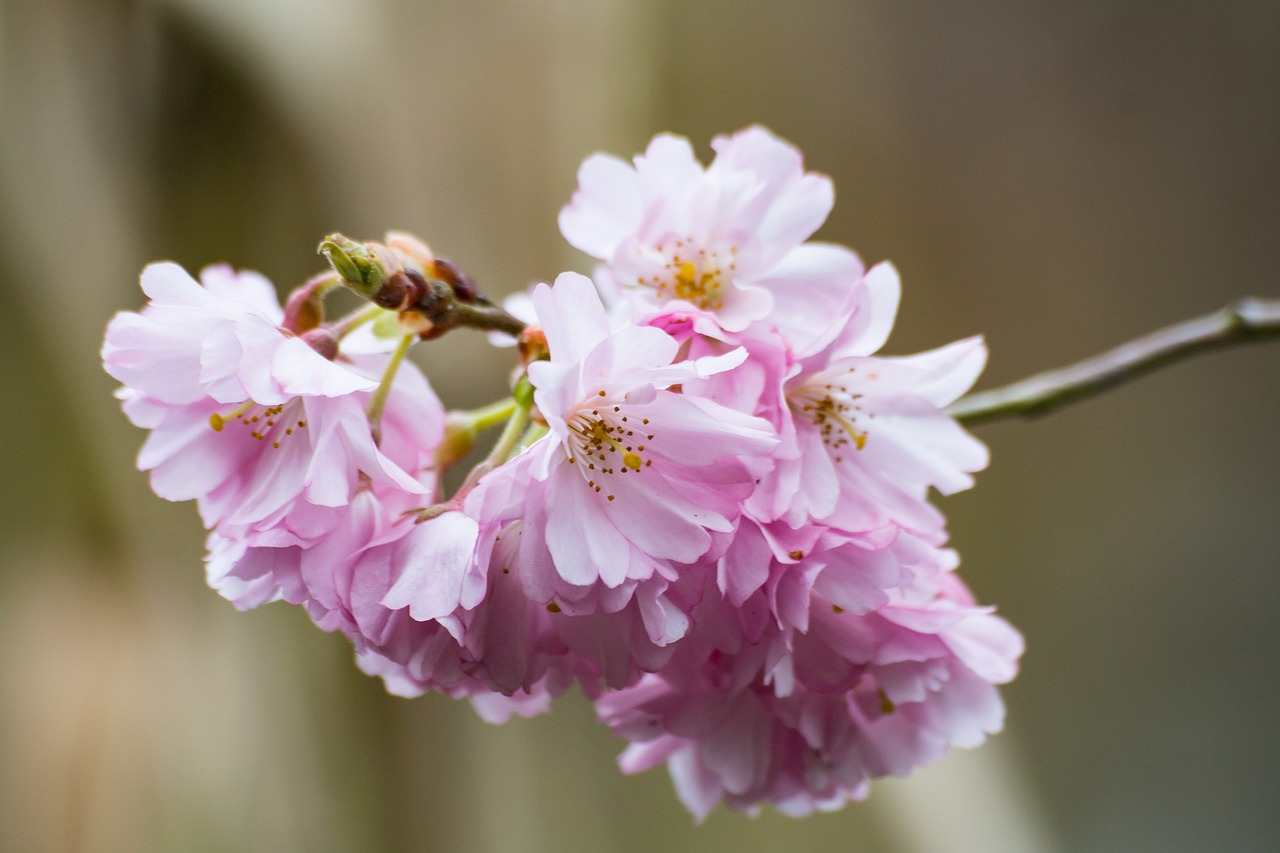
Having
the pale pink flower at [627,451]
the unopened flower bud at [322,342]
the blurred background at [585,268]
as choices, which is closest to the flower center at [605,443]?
the pale pink flower at [627,451]

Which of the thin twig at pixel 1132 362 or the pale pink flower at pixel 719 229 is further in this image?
the thin twig at pixel 1132 362

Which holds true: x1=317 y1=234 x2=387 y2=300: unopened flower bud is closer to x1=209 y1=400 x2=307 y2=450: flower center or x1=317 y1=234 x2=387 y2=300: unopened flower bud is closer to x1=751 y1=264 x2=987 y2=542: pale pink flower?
x1=209 y1=400 x2=307 y2=450: flower center

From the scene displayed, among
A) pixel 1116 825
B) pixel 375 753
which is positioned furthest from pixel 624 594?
pixel 1116 825

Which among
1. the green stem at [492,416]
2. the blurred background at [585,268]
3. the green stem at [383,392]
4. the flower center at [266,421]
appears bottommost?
the blurred background at [585,268]

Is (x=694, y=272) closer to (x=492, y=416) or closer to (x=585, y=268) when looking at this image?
(x=492, y=416)

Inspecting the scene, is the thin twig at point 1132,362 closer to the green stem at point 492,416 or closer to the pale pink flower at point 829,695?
the pale pink flower at point 829,695

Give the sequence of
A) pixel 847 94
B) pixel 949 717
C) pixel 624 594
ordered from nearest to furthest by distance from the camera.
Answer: pixel 624 594 → pixel 949 717 → pixel 847 94

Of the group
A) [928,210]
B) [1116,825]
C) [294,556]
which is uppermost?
[294,556]

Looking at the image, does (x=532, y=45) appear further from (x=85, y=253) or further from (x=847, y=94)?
(x=85, y=253)

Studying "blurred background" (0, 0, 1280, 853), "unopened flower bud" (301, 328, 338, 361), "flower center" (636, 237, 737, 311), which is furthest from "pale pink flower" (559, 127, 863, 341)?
"blurred background" (0, 0, 1280, 853)
